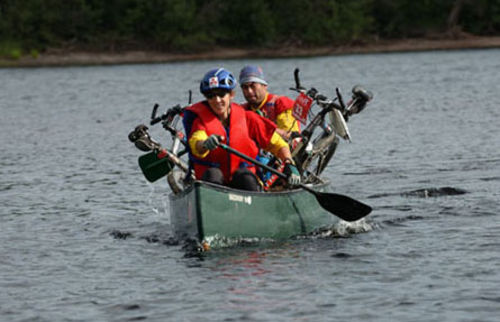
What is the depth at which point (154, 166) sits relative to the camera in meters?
13.7

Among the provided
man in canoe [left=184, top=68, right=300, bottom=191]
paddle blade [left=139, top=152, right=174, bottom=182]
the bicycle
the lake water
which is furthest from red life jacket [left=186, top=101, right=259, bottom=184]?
the bicycle

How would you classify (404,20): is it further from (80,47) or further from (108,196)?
(108,196)

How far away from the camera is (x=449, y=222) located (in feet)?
46.3

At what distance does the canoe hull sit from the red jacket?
52 centimetres

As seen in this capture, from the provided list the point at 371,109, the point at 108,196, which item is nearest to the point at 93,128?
the point at 371,109

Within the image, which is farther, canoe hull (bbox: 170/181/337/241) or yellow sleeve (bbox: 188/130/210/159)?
yellow sleeve (bbox: 188/130/210/159)

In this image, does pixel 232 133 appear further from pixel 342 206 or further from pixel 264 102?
pixel 342 206

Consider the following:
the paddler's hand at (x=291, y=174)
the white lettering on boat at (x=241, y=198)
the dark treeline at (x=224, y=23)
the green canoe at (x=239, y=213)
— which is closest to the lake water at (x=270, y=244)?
the green canoe at (x=239, y=213)

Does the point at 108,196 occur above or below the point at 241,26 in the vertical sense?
below

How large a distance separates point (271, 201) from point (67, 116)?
88.7ft

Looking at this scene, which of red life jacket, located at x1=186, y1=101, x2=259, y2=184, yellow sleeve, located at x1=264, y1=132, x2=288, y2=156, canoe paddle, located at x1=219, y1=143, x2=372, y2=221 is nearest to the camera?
red life jacket, located at x1=186, y1=101, x2=259, y2=184

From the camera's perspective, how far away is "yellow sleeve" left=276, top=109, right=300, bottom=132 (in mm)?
14078

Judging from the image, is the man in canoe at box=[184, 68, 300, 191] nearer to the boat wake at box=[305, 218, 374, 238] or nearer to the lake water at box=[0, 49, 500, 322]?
the lake water at box=[0, 49, 500, 322]

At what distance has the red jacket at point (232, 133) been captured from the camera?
40.3 ft
